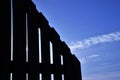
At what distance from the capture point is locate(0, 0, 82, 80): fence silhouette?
287 centimetres

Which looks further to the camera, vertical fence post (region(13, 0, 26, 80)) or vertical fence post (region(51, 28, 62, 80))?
vertical fence post (region(51, 28, 62, 80))

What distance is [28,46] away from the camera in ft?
10.1

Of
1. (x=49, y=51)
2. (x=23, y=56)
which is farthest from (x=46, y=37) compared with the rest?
(x=23, y=56)

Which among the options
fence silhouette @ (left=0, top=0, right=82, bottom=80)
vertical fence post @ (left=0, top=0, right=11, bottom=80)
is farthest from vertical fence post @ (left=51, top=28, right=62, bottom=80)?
vertical fence post @ (left=0, top=0, right=11, bottom=80)

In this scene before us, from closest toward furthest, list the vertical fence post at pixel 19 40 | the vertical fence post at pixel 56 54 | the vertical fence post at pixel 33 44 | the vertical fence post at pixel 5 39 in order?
1. the vertical fence post at pixel 5 39
2. the vertical fence post at pixel 19 40
3. the vertical fence post at pixel 33 44
4. the vertical fence post at pixel 56 54

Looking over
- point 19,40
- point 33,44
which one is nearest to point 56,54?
point 33,44

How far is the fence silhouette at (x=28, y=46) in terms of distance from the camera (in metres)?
2.87

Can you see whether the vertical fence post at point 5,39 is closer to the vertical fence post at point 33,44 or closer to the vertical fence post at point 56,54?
the vertical fence post at point 33,44

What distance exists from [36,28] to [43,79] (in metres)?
0.67

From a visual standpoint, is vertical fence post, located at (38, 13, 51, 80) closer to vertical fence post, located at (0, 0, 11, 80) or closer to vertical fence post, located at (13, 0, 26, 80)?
vertical fence post, located at (13, 0, 26, 80)

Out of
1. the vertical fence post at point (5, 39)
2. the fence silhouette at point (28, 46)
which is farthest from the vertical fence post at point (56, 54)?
the vertical fence post at point (5, 39)

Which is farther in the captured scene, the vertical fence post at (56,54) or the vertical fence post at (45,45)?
the vertical fence post at (56,54)

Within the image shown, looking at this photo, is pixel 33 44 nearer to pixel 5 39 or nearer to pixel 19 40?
pixel 19 40

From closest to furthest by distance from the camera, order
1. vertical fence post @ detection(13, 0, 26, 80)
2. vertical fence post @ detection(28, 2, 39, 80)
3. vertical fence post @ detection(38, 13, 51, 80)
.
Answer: vertical fence post @ detection(13, 0, 26, 80) → vertical fence post @ detection(28, 2, 39, 80) → vertical fence post @ detection(38, 13, 51, 80)
